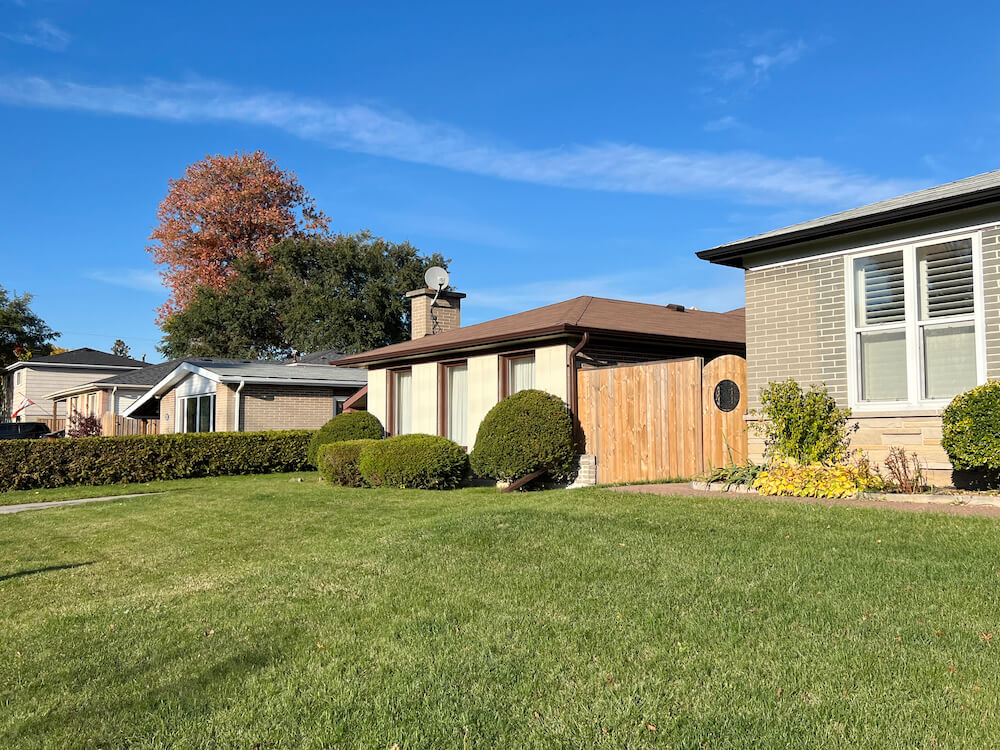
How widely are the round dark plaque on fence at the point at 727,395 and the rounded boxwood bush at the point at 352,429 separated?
9.95 metres

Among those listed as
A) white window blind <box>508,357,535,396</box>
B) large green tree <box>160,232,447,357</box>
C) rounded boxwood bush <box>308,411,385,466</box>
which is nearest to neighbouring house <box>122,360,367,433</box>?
rounded boxwood bush <box>308,411,385,466</box>

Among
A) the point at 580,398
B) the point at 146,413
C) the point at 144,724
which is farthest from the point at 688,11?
the point at 146,413

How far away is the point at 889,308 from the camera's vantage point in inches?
377

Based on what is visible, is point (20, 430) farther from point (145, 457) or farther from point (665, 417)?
point (665, 417)

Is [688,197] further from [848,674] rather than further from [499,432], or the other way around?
[848,674]

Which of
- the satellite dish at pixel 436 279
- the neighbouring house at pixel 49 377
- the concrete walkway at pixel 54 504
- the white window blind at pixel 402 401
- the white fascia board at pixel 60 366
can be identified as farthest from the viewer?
the white fascia board at pixel 60 366

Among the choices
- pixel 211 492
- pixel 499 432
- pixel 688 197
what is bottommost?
pixel 211 492

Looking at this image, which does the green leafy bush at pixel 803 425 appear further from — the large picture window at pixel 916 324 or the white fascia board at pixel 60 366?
the white fascia board at pixel 60 366

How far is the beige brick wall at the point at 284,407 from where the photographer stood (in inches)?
944

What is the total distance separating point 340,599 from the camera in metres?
5.89

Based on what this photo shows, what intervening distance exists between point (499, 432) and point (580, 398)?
63.7 inches

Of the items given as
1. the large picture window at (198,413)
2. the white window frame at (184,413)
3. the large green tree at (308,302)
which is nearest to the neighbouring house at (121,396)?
the white window frame at (184,413)

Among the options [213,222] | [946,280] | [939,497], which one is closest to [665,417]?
[946,280]

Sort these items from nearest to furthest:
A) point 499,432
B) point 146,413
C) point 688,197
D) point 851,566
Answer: point 851,566, point 499,432, point 688,197, point 146,413
